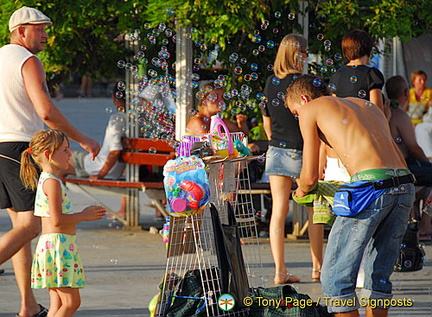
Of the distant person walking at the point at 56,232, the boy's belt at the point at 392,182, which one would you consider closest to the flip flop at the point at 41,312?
the distant person walking at the point at 56,232

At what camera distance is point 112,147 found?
937cm

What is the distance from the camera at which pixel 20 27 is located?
614 cm

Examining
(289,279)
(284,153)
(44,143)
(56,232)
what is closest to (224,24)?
(284,153)

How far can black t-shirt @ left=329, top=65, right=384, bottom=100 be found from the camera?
22.3 ft

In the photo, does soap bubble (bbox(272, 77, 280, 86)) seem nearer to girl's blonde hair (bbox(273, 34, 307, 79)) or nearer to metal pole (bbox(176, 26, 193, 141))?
girl's blonde hair (bbox(273, 34, 307, 79))

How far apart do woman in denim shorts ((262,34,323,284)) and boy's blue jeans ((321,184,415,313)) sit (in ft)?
6.73

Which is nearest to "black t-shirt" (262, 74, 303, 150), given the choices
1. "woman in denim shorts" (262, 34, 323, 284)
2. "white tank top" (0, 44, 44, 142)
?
Answer: "woman in denim shorts" (262, 34, 323, 284)

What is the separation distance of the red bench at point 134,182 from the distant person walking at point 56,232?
145 inches

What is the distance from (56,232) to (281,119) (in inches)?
98.1

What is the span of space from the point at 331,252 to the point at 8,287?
9.84ft

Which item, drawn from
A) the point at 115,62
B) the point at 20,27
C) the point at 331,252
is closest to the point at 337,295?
the point at 331,252

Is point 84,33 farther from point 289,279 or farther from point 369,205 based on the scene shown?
point 369,205

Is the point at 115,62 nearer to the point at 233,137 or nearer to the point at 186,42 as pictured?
the point at 186,42

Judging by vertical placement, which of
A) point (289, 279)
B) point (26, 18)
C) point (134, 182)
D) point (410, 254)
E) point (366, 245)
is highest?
point (26, 18)
